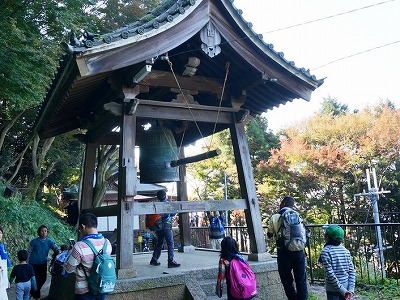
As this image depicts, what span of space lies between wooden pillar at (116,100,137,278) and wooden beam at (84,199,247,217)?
151mm

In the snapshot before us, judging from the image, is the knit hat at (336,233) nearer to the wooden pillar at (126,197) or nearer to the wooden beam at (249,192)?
the wooden beam at (249,192)

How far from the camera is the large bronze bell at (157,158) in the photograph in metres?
6.45

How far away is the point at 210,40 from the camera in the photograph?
18.0 feet

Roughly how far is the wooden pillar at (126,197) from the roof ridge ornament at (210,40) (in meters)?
1.49

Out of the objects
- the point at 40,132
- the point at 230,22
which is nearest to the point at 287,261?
the point at 230,22

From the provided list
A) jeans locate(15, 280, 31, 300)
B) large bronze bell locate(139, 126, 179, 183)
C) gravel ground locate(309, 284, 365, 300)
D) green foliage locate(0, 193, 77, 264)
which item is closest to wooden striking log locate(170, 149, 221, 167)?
large bronze bell locate(139, 126, 179, 183)

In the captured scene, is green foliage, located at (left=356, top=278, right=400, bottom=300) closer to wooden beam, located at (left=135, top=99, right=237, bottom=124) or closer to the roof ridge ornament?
wooden beam, located at (left=135, top=99, right=237, bottom=124)

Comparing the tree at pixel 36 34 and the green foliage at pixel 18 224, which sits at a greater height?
the tree at pixel 36 34

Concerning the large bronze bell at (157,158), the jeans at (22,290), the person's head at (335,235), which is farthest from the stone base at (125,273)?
the person's head at (335,235)

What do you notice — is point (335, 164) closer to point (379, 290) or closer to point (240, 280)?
point (379, 290)

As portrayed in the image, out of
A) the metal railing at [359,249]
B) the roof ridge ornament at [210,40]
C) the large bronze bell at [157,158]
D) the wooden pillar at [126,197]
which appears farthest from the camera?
the metal railing at [359,249]

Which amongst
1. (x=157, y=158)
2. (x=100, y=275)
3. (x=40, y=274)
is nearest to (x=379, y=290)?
(x=157, y=158)

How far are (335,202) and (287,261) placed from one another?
1751cm

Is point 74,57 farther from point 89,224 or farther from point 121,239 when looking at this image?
point 121,239
